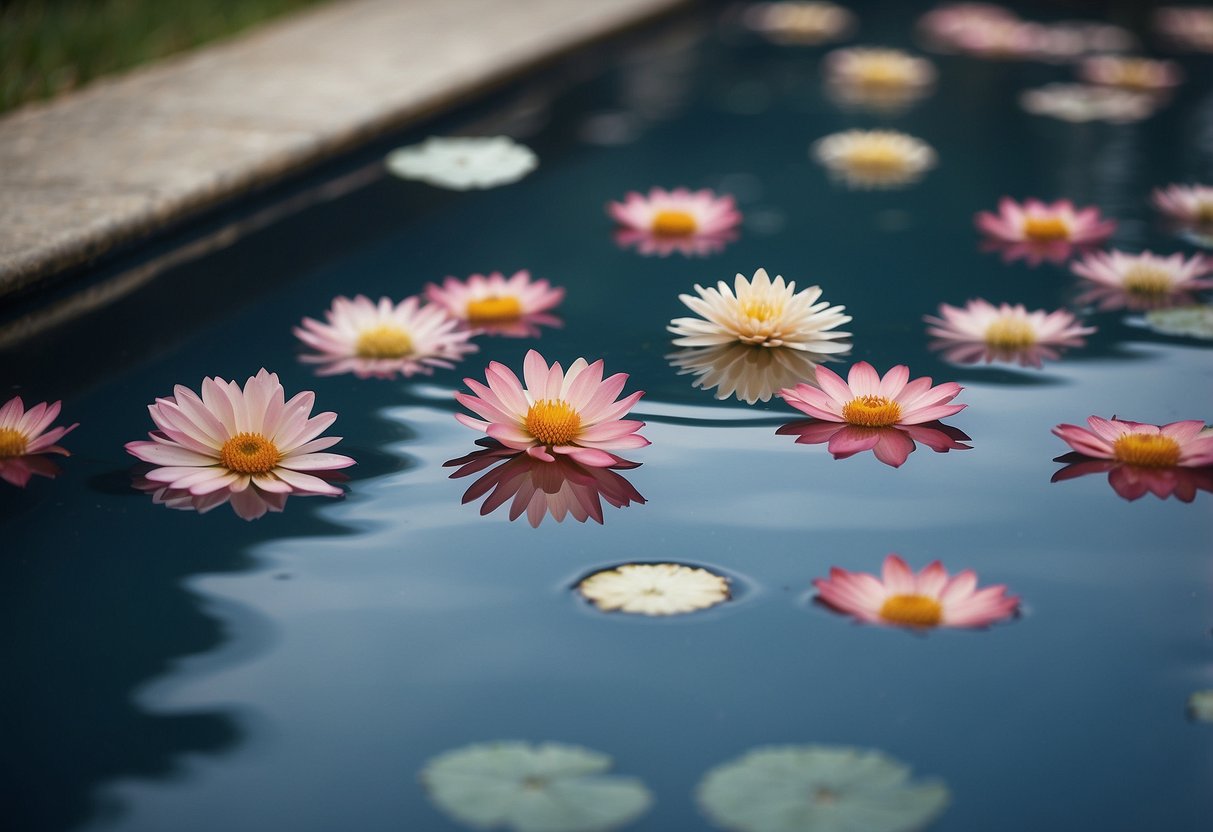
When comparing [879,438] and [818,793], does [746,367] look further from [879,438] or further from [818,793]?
[818,793]

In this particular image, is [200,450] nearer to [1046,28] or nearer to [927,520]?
[927,520]

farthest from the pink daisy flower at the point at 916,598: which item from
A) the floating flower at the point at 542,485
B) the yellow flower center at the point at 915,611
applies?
the floating flower at the point at 542,485

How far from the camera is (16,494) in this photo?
139 cm

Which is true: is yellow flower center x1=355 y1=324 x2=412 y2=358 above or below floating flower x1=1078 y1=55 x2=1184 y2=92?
below

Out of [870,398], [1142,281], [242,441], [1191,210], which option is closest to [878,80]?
[1191,210]

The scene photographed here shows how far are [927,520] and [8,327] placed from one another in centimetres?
126

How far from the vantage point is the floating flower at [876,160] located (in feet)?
8.61

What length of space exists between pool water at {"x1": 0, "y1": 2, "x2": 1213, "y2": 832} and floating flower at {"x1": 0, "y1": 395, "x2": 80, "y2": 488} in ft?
0.09

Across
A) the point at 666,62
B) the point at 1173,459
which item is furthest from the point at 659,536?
the point at 666,62

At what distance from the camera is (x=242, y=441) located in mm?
1400

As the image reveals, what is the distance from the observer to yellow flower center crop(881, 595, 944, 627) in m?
Result: 1.18

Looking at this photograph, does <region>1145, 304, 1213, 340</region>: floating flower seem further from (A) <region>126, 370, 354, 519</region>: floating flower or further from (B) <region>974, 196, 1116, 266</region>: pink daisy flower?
(A) <region>126, 370, 354, 519</region>: floating flower

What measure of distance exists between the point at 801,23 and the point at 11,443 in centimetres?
312

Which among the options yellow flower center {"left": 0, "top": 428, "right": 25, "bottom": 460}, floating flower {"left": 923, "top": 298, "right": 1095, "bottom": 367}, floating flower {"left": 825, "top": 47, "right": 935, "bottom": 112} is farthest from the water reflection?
floating flower {"left": 825, "top": 47, "right": 935, "bottom": 112}
